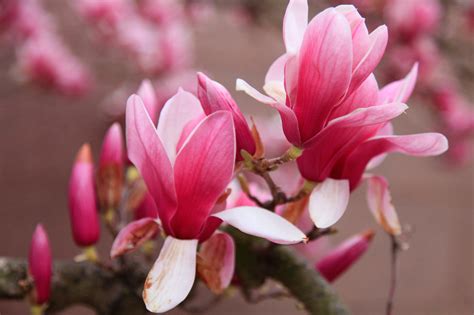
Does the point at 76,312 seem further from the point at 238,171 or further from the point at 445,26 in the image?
the point at 238,171

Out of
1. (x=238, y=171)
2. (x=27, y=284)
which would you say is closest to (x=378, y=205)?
(x=238, y=171)

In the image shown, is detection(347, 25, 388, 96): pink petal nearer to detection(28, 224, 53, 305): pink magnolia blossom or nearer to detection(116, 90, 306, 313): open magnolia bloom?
detection(116, 90, 306, 313): open magnolia bloom

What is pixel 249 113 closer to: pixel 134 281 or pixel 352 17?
pixel 134 281

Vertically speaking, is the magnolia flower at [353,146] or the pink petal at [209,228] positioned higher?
the magnolia flower at [353,146]

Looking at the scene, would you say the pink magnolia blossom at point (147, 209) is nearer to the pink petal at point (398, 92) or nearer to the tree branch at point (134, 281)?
the tree branch at point (134, 281)

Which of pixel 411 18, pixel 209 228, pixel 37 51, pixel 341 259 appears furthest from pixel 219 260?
pixel 37 51

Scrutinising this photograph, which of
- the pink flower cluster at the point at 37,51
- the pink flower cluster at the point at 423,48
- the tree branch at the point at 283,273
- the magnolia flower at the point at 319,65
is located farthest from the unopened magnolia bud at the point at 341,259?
the pink flower cluster at the point at 37,51
